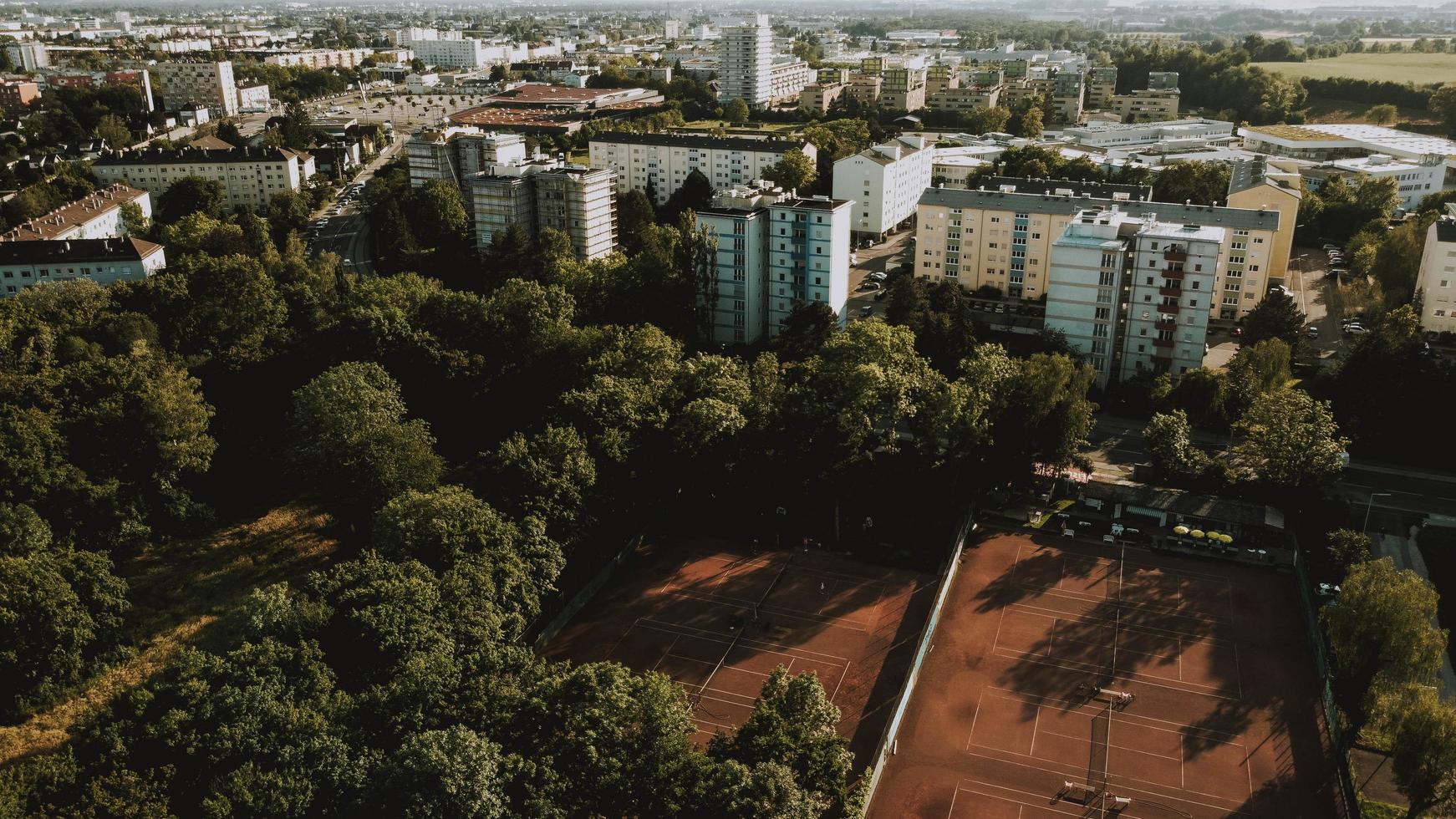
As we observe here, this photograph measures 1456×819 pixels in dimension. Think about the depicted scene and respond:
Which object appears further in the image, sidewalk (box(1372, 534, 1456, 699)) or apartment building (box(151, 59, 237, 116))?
apartment building (box(151, 59, 237, 116))

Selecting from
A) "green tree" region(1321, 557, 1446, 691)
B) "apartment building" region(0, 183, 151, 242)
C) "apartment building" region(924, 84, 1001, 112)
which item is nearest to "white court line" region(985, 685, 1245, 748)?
"green tree" region(1321, 557, 1446, 691)

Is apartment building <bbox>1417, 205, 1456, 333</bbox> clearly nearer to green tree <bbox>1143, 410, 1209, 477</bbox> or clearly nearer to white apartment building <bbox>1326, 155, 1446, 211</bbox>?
green tree <bbox>1143, 410, 1209, 477</bbox>

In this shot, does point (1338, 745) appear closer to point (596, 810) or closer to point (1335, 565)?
point (1335, 565)

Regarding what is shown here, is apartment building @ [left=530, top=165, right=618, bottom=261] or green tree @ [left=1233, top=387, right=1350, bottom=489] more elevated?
apartment building @ [left=530, top=165, right=618, bottom=261]

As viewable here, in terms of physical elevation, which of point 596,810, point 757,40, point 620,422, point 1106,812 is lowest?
point 1106,812

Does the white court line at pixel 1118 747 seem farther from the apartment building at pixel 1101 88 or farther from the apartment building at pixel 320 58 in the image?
the apartment building at pixel 320 58

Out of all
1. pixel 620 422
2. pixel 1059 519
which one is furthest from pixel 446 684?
pixel 1059 519

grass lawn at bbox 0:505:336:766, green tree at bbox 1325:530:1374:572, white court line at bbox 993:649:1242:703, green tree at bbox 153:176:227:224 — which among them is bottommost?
grass lawn at bbox 0:505:336:766
